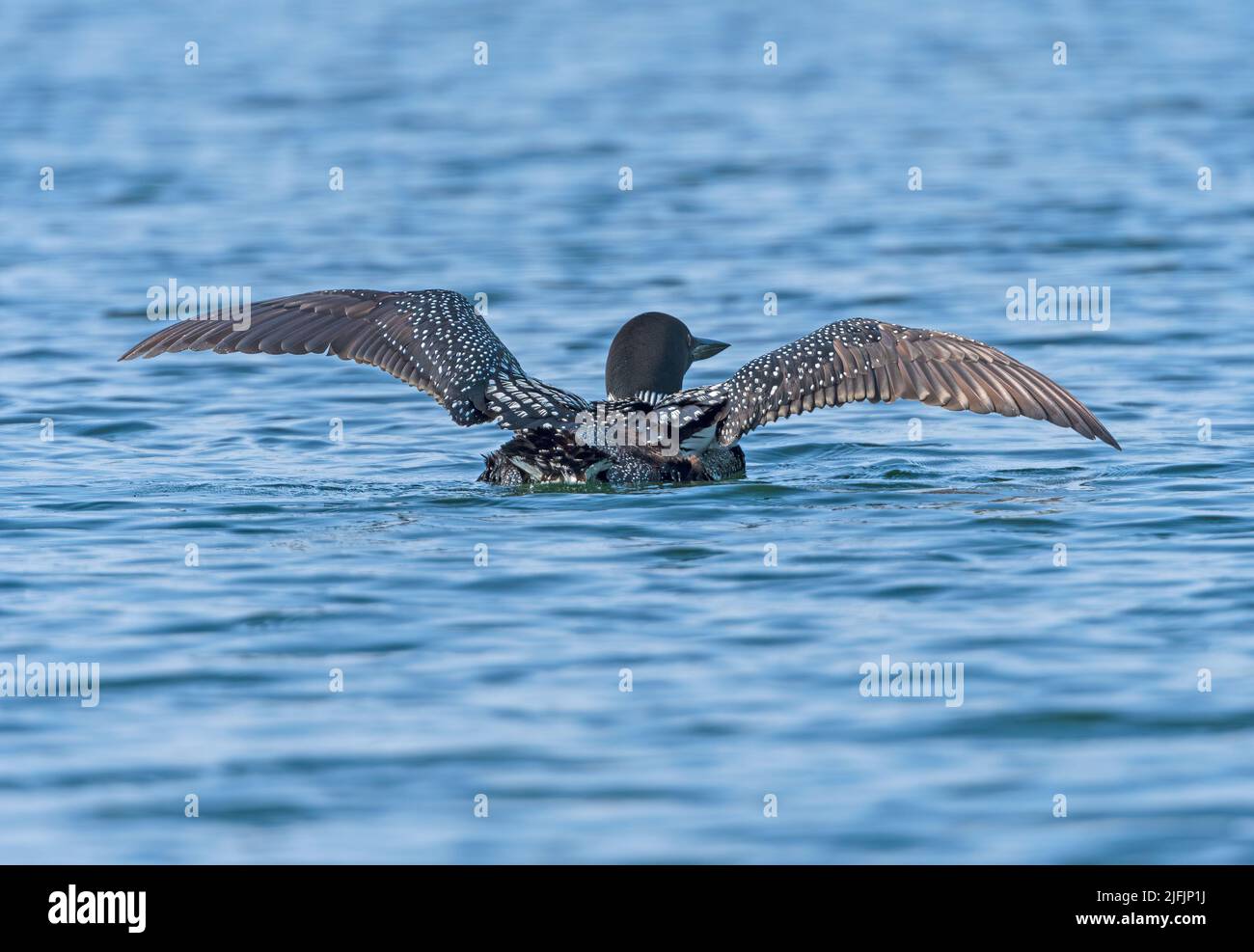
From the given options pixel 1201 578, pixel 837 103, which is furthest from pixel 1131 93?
pixel 1201 578

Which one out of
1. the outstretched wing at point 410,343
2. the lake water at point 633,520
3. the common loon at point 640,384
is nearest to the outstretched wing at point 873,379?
the common loon at point 640,384

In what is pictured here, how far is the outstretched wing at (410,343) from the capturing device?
8914 millimetres

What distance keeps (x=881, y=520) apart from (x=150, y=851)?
3947mm

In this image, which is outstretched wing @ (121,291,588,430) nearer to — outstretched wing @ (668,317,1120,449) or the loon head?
the loon head

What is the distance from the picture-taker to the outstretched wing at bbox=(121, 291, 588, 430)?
8.91 metres

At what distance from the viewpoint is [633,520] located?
27.0 feet

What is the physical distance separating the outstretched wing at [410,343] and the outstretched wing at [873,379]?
665 mm

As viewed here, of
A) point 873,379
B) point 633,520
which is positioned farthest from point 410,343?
point 873,379

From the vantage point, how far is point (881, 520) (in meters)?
8.22

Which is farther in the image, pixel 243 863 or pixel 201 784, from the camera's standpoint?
pixel 201 784

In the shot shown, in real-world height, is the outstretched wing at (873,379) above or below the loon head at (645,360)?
below

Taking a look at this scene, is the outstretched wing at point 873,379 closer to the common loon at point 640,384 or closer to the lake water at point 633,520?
the common loon at point 640,384

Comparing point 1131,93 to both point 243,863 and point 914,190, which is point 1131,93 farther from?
point 243,863

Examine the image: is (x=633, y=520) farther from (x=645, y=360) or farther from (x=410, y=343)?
(x=410, y=343)
